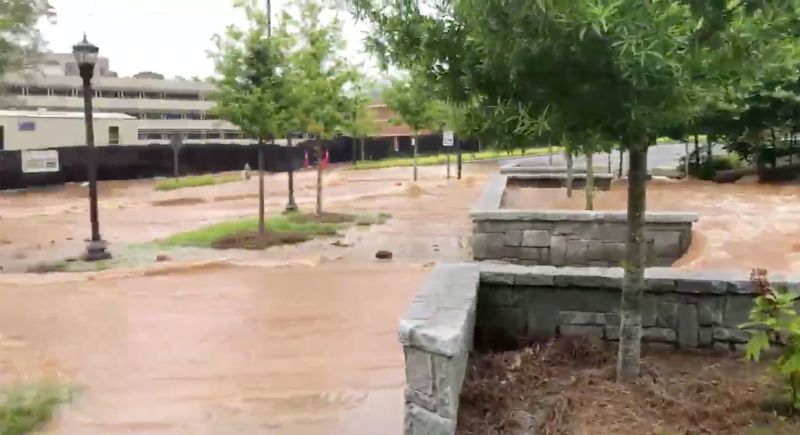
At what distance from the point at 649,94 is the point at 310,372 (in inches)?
156

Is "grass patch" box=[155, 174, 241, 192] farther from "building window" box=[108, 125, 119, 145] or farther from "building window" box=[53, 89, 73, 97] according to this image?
"building window" box=[53, 89, 73, 97]

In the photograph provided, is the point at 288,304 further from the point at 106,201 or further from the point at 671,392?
the point at 106,201

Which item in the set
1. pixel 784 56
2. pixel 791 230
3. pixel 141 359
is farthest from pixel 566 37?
pixel 791 230

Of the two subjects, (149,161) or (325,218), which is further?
(149,161)

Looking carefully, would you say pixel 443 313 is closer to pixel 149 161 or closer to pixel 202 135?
pixel 149 161

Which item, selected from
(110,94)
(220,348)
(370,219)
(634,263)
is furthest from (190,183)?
(110,94)

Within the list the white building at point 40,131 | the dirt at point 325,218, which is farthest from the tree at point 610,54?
the white building at point 40,131

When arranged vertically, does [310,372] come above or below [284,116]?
below

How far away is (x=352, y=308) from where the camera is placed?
932 centimetres

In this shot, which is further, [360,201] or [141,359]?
[360,201]

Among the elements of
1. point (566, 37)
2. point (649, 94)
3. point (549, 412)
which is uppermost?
point (566, 37)

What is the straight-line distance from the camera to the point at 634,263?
442 cm

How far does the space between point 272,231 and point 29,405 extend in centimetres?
987

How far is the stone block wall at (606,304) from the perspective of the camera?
5.06 m
